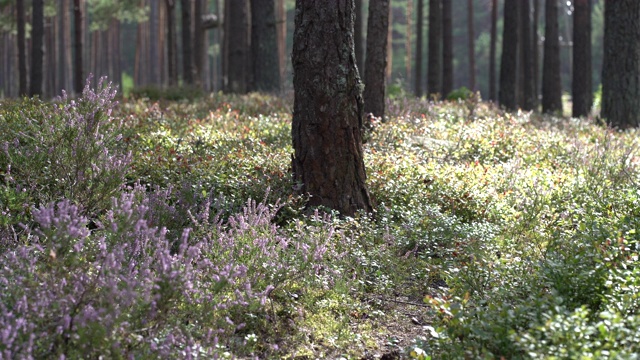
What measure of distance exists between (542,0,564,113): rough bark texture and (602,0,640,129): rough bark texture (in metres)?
6.72

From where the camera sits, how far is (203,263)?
13.9ft

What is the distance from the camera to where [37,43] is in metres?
17.7

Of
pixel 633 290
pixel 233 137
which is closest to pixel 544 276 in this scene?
pixel 633 290

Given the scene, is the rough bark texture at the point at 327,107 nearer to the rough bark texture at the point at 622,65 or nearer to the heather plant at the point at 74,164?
the heather plant at the point at 74,164

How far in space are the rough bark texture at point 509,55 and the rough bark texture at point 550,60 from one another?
293 centimetres

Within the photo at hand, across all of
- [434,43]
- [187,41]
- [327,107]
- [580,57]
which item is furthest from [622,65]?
[187,41]

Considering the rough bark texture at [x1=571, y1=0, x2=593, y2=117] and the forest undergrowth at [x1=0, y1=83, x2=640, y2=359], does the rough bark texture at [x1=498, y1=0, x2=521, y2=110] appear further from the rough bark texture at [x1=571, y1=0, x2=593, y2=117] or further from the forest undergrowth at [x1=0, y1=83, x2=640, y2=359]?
the forest undergrowth at [x1=0, y1=83, x2=640, y2=359]

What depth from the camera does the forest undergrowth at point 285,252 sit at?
385 centimetres

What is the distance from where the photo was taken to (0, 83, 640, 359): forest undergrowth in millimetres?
3850

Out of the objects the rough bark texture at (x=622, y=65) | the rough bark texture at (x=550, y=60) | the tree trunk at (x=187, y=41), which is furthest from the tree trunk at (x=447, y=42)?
the rough bark texture at (x=622, y=65)

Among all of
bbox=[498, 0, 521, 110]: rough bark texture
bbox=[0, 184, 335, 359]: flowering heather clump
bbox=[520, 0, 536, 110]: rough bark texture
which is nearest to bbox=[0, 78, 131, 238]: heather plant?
bbox=[0, 184, 335, 359]: flowering heather clump

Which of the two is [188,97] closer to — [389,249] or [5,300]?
[389,249]

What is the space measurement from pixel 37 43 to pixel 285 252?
1463 cm

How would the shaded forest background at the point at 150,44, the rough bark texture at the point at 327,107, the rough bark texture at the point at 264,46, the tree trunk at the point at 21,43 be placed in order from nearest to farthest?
1. the rough bark texture at the point at 327,107
2. the rough bark texture at the point at 264,46
3. the tree trunk at the point at 21,43
4. the shaded forest background at the point at 150,44
